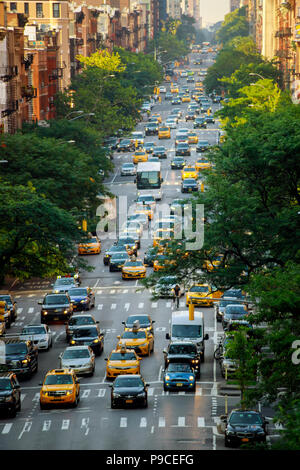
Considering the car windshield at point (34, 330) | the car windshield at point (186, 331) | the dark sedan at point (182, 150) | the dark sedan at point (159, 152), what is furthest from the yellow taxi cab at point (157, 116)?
the car windshield at point (186, 331)

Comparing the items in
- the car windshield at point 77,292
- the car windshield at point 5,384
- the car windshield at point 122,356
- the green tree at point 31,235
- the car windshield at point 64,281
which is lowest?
the car windshield at point 64,281

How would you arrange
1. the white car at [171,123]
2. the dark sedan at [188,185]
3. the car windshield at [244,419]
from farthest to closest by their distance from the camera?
the white car at [171,123]
the dark sedan at [188,185]
the car windshield at [244,419]

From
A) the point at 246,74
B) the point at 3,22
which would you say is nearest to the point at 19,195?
the point at 3,22

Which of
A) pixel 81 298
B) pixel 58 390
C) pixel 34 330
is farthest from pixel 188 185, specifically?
pixel 58 390

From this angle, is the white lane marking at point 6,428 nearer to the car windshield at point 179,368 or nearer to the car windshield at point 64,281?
the car windshield at point 179,368

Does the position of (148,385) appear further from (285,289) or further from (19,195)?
(19,195)

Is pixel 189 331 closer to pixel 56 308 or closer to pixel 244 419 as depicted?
pixel 56 308

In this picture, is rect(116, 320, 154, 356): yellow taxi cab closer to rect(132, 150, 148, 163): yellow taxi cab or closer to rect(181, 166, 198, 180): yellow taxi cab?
rect(181, 166, 198, 180): yellow taxi cab

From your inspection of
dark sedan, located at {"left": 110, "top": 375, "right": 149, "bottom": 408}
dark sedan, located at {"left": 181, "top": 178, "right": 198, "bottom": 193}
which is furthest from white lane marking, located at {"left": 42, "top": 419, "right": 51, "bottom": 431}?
dark sedan, located at {"left": 181, "top": 178, "right": 198, "bottom": 193}
